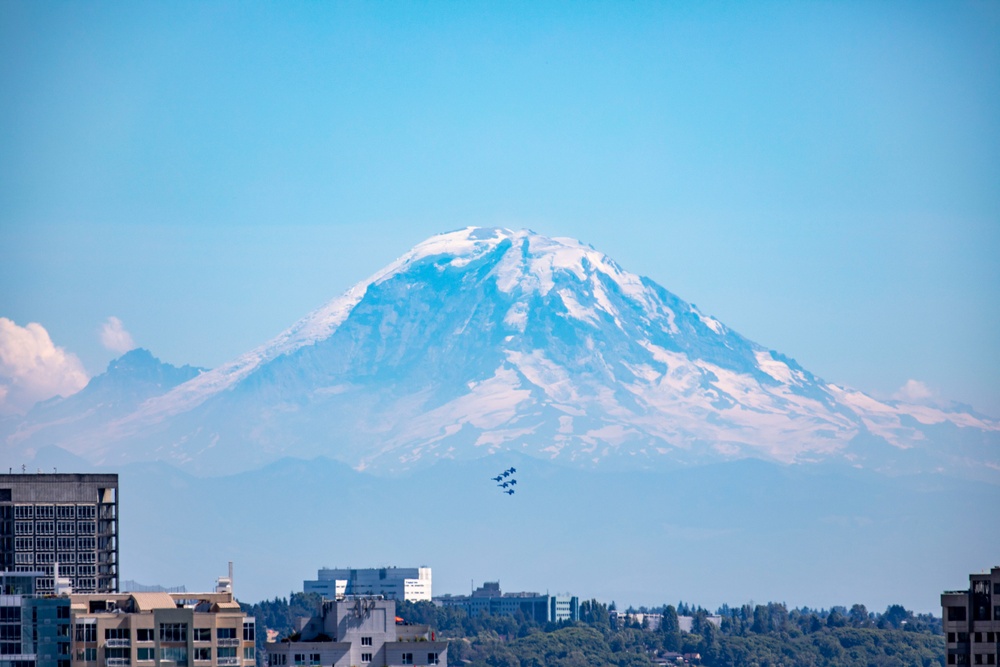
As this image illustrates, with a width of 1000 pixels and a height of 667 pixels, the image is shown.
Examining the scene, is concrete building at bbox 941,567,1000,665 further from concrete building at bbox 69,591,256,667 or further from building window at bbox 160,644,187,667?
building window at bbox 160,644,187,667

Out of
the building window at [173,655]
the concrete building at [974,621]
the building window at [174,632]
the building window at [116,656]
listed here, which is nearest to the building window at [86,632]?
the building window at [116,656]

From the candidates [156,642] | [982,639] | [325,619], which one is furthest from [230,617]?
[982,639]

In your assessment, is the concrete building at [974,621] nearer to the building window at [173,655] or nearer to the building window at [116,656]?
the building window at [173,655]

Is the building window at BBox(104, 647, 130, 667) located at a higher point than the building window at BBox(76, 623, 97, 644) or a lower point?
lower

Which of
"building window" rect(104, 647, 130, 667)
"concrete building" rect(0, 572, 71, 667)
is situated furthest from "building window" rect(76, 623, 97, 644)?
"building window" rect(104, 647, 130, 667)

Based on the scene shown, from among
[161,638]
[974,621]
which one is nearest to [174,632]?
[161,638]

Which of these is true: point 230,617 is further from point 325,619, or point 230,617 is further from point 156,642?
point 325,619

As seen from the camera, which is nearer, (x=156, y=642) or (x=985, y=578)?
(x=985, y=578)

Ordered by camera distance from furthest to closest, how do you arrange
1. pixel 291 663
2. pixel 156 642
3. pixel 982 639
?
1. pixel 291 663
2. pixel 156 642
3. pixel 982 639
